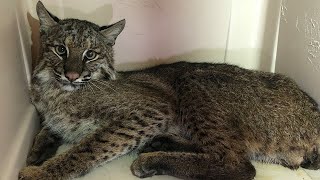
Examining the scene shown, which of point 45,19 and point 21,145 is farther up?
point 45,19

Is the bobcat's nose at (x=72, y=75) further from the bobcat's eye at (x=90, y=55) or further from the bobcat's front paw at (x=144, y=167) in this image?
the bobcat's front paw at (x=144, y=167)

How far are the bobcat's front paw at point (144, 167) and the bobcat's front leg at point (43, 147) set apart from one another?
1.31 ft

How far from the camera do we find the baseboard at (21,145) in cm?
162

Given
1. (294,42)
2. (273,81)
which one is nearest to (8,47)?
(273,81)

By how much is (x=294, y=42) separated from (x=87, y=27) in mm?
999

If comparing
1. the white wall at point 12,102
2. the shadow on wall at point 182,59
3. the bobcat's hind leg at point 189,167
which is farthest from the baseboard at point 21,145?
the shadow on wall at point 182,59

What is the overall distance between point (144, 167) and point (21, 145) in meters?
0.52

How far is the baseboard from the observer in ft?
5.32

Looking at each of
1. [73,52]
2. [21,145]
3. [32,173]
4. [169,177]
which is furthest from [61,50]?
[169,177]

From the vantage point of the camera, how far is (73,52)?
1.86 metres

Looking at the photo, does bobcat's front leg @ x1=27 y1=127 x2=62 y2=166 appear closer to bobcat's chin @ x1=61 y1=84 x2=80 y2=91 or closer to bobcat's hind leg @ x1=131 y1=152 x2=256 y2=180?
bobcat's chin @ x1=61 y1=84 x2=80 y2=91

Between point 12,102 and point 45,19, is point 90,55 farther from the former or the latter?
point 12,102

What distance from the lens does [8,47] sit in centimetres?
176

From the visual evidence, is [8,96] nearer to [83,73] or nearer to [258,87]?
[83,73]
